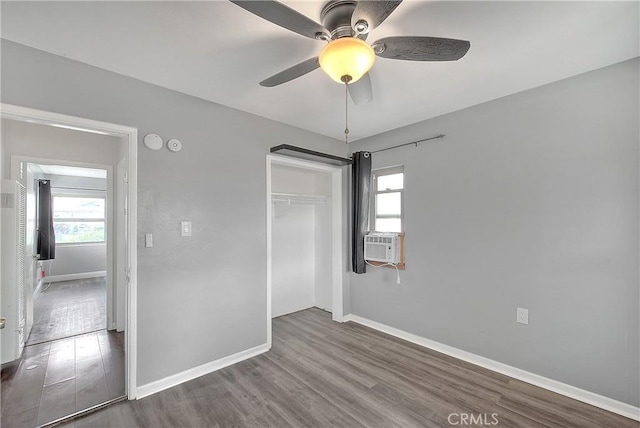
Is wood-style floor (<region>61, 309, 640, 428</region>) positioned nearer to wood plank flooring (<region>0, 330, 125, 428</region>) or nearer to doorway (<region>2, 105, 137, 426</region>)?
wood plank flooring (<region>0, 330, 125, 428</region>)

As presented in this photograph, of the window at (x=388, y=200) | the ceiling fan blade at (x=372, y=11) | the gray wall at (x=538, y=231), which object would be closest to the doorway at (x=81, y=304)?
the ceiling fan blade at (x=372, y=11)

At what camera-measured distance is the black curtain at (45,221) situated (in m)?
5.88

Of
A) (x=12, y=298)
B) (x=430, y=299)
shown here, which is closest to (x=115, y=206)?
(x=12, y=298)

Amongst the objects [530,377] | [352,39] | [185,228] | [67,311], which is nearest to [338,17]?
[352,39]

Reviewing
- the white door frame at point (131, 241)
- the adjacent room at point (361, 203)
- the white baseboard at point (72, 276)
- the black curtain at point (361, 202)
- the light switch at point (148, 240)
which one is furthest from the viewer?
the white baseboard at point (72, 276)

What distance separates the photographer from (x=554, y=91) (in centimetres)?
232

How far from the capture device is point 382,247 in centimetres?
345

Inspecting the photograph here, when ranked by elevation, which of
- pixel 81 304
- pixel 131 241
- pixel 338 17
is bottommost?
pixel 81 304

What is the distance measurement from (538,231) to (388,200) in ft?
5.24

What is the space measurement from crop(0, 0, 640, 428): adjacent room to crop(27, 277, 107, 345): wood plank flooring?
3.9 inches

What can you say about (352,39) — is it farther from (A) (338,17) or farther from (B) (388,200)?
(B) (388,200)

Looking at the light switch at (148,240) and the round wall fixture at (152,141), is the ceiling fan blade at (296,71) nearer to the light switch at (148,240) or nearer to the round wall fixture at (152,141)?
the round wall fixture at (152,141)

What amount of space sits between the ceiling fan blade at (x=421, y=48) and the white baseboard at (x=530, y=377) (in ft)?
8.63

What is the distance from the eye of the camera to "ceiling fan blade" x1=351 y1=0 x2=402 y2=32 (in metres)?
1.20
